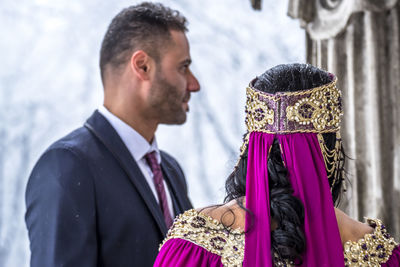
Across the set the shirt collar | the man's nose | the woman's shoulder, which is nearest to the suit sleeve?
the shirt collar

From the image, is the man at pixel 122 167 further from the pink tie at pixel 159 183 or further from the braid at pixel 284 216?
the braid at pixel 284 216

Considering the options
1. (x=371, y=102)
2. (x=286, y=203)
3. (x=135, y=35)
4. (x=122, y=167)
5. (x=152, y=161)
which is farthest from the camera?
(x=135, y=35)

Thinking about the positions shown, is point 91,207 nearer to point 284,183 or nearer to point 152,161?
point 152,161

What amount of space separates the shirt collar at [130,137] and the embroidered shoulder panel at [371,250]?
46.0 inches

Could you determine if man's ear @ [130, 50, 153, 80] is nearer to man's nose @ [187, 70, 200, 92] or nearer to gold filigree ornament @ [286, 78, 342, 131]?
man's nose @ [187, 70, 200, 92]

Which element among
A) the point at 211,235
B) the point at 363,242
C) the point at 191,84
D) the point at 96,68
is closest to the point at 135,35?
the point at 191,84

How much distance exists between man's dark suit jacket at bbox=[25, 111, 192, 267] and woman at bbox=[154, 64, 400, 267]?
1.98ft

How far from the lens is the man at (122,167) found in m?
1.83

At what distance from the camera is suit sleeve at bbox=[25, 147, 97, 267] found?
178cm

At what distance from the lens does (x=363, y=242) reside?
127 centimetres

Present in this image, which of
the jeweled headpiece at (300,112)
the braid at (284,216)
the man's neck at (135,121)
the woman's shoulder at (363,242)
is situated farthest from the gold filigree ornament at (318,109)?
the man's neck at (135,121)

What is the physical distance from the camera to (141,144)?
2238 mm

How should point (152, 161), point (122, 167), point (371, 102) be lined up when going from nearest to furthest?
point (122, 167) → point (371, 102) → point (152, 161)

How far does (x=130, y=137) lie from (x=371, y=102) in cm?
106
